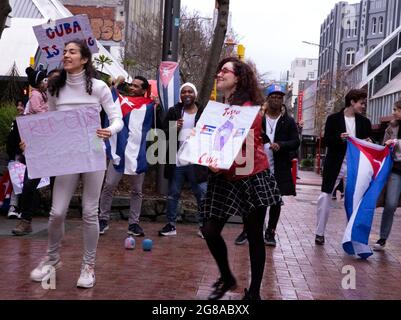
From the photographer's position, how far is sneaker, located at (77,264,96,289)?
4832mm

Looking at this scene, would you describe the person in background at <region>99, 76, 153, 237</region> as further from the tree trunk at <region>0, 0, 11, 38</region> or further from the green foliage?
the green foliage

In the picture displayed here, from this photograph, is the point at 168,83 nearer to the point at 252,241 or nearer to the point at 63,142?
the point at 63,142

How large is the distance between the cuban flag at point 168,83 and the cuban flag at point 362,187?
3.38 meters

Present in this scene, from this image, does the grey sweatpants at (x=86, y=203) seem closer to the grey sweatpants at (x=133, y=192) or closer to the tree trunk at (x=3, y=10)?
the grey sweatpants at (x=133, y=192)

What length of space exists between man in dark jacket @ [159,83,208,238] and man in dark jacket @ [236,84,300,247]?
0.88 meters

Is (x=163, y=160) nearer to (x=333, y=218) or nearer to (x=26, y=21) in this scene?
(x=333, y=218)

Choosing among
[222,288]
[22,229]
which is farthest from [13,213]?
[222,288]

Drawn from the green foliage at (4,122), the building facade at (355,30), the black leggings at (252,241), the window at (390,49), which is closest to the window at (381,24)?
the building facade at (355,30)

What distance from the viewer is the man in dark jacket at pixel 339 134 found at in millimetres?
7457

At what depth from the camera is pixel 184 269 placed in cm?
586

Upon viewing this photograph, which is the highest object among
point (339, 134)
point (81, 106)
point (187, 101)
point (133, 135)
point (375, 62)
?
point (375, 62)

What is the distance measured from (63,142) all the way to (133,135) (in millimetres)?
2698

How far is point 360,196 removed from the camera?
702 centimetres
